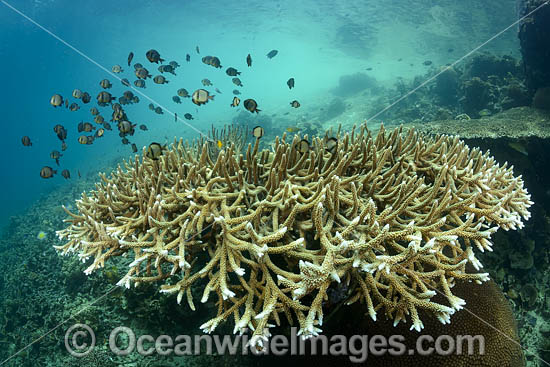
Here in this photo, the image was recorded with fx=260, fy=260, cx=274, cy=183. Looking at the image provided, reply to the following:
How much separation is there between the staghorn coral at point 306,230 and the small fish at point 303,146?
8 cm

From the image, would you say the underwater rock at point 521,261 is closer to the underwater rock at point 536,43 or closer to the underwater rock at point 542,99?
the underwater rock at point 542,99

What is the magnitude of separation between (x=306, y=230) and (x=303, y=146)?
3.53 ft

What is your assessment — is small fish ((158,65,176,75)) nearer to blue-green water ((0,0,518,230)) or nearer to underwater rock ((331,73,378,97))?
blue-green water ((0,0,518,230))

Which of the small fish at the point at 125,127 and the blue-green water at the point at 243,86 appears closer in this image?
the blue-green water at the point at 243,86

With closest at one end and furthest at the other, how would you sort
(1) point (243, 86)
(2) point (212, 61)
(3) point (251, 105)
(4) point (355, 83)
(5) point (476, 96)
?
(3) point (251, 105) → (2) point (212, 61) → (5) point (476, 96) → (1) point (243, 86) → (4) point (355, 83)

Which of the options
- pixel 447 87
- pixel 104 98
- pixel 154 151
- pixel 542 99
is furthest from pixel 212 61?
pixel 447 87

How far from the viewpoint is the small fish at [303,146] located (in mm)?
3115

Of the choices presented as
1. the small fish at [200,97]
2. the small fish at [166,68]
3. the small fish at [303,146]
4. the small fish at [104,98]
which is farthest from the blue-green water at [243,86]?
the small fish at [303,146]

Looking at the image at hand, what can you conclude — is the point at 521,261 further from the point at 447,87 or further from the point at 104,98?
the point at 447,87

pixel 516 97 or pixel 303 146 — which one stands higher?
pixel 516 97

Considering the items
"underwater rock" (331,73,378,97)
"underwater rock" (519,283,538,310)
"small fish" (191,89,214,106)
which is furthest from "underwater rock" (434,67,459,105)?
"underwater rock" (331,73,378,97)

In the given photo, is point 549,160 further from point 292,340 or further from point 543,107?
point 292,340

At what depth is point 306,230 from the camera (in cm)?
256

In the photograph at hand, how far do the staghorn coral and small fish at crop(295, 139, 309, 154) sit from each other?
75 mm
